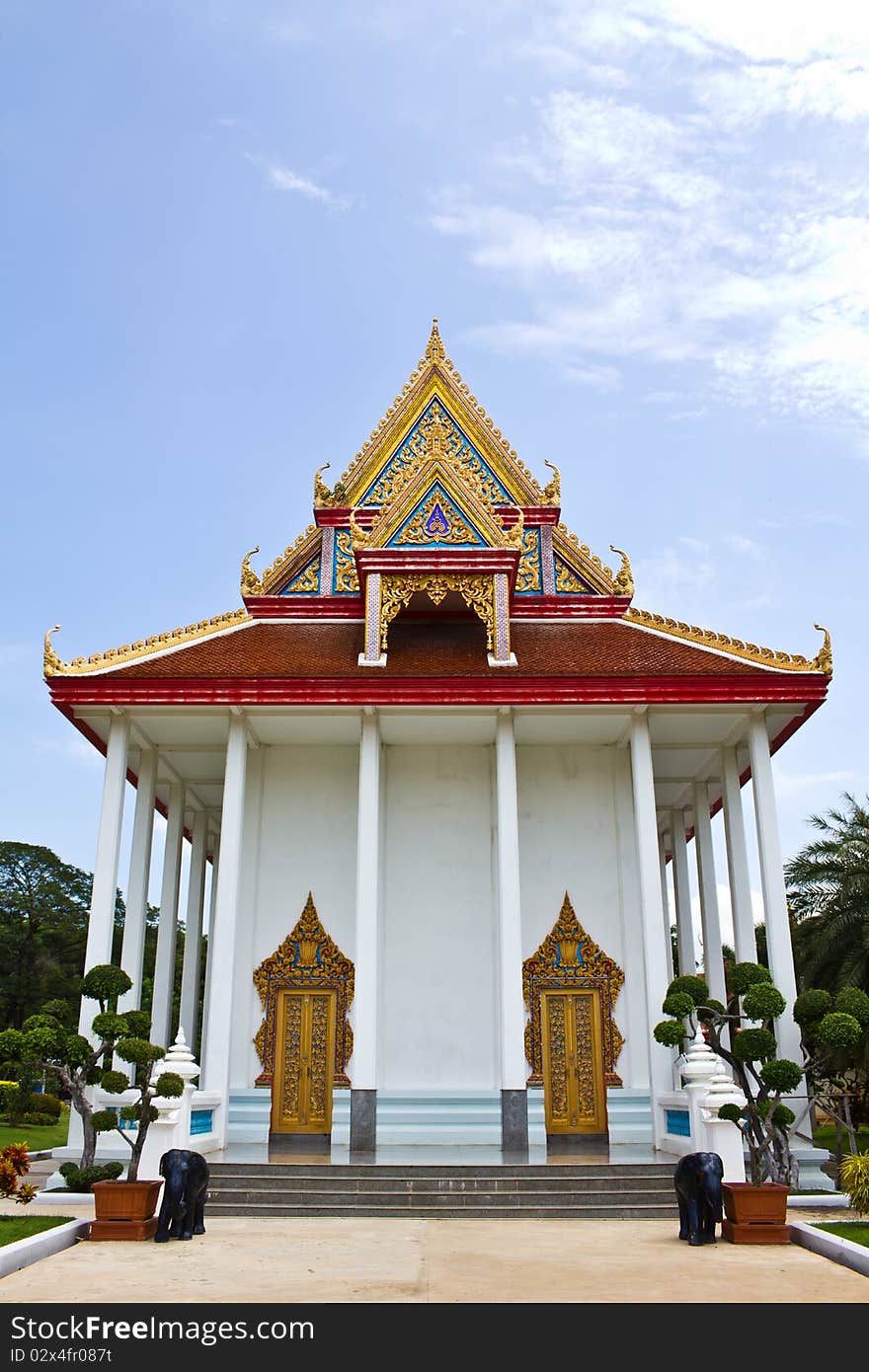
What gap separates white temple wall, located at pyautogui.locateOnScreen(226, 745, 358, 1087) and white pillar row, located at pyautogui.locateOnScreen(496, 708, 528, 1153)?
2150 millimetres

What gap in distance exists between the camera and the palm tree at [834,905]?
16.7m

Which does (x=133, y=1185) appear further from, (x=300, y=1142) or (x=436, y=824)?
(x=436, y=824)

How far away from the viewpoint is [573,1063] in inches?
514

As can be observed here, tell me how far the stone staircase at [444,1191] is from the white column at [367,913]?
1.69m

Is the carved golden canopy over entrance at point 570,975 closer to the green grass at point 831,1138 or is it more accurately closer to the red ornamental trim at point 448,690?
the red ornamental trim at point 448,690

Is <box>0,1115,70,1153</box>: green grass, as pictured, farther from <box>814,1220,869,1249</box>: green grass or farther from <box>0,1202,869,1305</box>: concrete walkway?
<box>814,1220,869,1249</box>: green grass

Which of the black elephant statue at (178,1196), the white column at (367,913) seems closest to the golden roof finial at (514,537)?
the white column at (367,913)

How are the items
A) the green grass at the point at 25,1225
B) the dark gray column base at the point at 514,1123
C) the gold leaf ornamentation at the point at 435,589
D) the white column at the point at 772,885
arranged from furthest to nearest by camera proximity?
the gold leaf ornamentation at the point at 435,589 → the white column at the point at 772,885 → the dark gray column base at the point at 514,1123 → the green grass at the point at 25,1225

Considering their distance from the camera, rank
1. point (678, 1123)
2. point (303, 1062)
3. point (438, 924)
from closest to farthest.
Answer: point (678, 1123) → point (303, 1062) → point (438, 924)

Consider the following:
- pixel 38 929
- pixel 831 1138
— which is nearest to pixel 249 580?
pixel 831 1138

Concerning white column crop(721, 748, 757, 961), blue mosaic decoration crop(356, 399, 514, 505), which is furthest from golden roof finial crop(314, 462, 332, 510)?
white column crop(721, 748, 757, 961)

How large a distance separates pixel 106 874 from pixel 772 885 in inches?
281

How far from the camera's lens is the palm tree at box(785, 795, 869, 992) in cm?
1666

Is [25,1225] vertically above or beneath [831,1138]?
above
